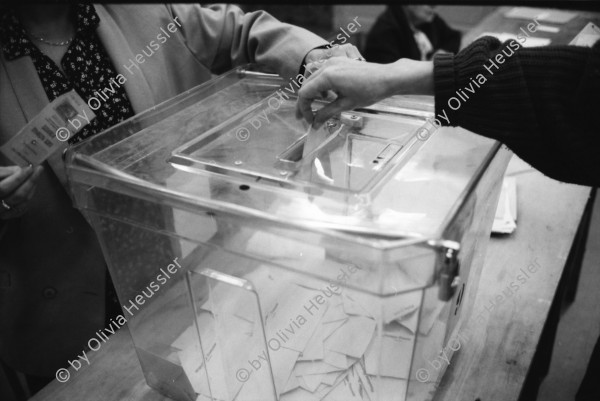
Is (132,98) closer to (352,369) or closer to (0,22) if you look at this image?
(0,22)

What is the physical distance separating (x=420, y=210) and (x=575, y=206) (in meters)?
0.87

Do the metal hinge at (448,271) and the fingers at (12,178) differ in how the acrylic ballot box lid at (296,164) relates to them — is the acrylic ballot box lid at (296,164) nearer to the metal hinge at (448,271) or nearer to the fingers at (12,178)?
the metal hinge at (448,271)

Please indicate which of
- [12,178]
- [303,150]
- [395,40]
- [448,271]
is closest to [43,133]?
[12,178]

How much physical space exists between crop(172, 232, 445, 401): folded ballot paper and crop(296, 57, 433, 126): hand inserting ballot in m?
0.28

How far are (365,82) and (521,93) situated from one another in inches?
8.4

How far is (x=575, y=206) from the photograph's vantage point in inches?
50.0

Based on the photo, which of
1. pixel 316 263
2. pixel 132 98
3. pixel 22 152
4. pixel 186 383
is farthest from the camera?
pixel 132 98

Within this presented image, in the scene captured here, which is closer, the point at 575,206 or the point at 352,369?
the point at 352,369

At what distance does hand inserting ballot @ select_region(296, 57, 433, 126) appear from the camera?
0.70 metres

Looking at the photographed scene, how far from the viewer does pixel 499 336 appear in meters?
0.89

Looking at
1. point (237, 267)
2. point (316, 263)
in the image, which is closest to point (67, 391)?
point (237, 267)

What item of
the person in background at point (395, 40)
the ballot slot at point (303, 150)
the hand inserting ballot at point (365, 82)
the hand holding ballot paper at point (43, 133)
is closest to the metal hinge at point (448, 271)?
the ballot slot at point (303, 150)

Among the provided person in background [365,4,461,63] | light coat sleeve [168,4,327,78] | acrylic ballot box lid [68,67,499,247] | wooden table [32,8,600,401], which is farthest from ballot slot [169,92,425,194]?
person in background [365,4,461,63]

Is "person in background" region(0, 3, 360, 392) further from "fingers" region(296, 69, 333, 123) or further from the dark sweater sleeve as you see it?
the dark sweater sleeve
